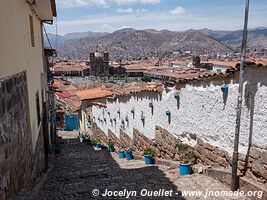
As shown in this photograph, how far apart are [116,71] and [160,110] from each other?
102603mm

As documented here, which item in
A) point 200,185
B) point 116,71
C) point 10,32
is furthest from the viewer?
point 116,71

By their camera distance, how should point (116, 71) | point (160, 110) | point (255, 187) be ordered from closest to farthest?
point (255, 187)
point (160, 110)
point (116, 71)

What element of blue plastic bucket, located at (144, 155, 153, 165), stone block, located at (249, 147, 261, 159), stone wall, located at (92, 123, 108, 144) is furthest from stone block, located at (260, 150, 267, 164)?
stone wall, located at (92, 123, 108, 144)

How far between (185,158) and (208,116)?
1.39 metres

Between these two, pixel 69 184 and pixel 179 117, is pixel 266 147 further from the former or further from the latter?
pixel 69 184

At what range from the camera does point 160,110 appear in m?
10.6

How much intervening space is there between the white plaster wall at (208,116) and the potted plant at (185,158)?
0.70ft

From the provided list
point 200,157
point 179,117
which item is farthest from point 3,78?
point 179,117

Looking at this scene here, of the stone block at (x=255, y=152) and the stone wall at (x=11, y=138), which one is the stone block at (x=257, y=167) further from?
the stone wall at (x=11, y=138)

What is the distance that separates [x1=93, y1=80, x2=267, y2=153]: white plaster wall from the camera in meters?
5.95

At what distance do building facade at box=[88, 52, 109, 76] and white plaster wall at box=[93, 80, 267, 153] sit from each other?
10343 cm

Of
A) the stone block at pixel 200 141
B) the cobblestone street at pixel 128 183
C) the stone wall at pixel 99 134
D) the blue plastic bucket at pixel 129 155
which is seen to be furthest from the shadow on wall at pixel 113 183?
the stone wall at pixel 99 134

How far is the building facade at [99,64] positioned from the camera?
113875 millimetres

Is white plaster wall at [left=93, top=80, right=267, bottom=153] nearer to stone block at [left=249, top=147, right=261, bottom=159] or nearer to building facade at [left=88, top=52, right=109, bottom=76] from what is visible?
stone block at [left=249, top=147, right=261, bottom=159]
